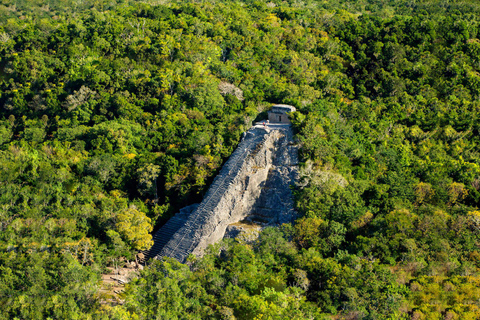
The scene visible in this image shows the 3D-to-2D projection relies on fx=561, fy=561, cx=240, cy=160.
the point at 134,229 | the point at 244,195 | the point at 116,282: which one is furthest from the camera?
the point at 244,195

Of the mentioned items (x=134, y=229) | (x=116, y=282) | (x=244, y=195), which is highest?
(x=244, y=195)

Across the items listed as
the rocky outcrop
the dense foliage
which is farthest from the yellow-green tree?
the rocky outcrop

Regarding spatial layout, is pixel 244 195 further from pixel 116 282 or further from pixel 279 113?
pixel 116 282

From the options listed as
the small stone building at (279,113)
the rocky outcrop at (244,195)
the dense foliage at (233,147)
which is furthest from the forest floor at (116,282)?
the small stone building at (279,113)

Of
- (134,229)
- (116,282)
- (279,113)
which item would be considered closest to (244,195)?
(134,229)

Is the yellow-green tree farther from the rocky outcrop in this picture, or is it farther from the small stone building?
the small stone building

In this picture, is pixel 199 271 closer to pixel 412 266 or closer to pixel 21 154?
pixel 412 266

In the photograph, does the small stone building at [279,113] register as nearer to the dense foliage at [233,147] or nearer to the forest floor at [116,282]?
the dense foliage at [233,147]
